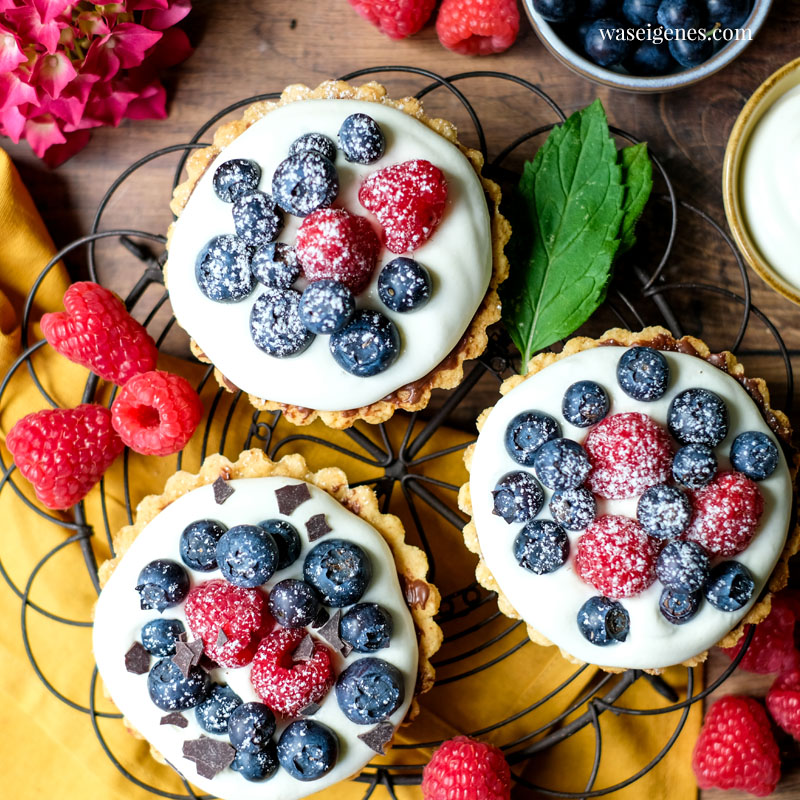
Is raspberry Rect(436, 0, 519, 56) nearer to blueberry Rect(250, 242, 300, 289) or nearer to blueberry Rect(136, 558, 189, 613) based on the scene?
blueberry Rect(250, 242, 300, 289)

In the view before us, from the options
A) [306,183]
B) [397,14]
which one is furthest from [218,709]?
[397,14]

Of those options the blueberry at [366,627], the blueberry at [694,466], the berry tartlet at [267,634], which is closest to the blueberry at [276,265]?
the berry tartlet at [267,634]

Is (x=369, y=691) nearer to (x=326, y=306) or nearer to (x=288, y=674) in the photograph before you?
(x=288, y=674)

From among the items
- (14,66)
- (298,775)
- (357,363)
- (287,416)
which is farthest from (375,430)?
(14,66)

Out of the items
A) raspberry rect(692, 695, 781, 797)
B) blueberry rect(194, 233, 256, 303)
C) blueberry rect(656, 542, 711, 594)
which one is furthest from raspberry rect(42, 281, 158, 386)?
raspberry rect(692, 695, 781, 797)

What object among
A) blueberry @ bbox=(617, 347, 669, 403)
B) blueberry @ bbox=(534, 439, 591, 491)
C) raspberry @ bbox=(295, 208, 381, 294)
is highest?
raspberry @ bbox=(295, 208, 381, 294)

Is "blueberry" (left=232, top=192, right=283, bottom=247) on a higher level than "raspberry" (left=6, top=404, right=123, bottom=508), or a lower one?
higher

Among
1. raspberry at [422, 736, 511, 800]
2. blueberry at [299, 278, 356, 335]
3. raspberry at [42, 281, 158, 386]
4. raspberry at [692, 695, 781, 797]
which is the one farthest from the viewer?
raspberry at [692, 695, 781, 797]

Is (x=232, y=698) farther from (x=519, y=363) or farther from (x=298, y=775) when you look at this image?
(x=519, y=363)
